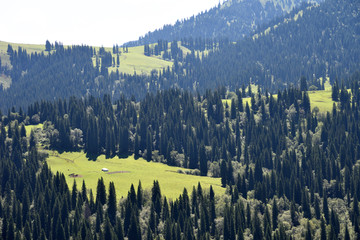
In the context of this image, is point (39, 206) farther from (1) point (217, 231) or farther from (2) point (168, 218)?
(1) point (217, 231)

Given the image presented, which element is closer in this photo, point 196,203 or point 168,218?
point 168,218

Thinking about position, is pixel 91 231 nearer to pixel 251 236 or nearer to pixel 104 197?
pixel 104 197

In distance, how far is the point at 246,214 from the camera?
186375mm

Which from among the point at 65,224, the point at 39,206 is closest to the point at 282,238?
the point at 65,224

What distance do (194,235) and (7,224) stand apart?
6533cm

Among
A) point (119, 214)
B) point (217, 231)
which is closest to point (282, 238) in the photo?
point (217, 231)

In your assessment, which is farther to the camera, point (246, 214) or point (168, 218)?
point (246, 214)

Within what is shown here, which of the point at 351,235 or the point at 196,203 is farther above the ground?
the point at 196,203

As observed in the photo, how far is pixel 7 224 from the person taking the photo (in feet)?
584

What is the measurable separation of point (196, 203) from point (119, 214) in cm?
2804

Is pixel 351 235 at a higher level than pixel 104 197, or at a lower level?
lower

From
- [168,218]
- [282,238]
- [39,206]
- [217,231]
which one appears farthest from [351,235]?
[39,206]

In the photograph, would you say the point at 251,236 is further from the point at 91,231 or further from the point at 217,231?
the point at 91,231

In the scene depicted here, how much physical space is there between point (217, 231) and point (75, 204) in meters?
54.3
